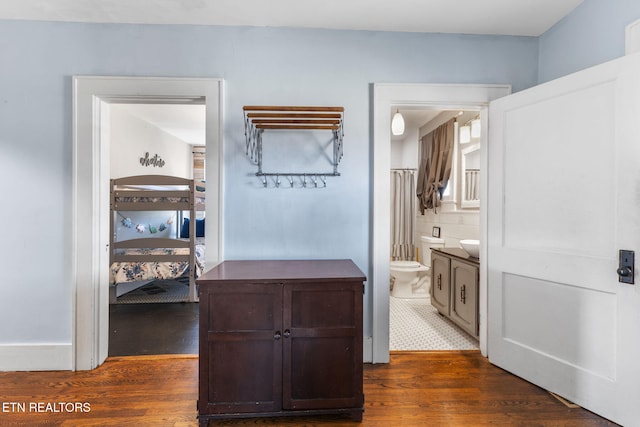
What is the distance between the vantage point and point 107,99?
87.0 inches

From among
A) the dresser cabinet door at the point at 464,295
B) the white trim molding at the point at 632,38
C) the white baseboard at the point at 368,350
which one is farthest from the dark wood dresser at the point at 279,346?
the white trim molding at the point at 632,38

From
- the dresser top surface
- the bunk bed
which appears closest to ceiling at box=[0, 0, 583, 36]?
the dresser top surface

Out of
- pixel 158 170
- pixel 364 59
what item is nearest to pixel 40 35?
pixel 364 59

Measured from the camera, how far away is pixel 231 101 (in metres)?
2.23

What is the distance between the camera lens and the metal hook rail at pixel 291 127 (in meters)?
2.02

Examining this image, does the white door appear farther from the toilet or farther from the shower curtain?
the shower curtain

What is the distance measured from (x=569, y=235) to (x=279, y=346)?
178 cm

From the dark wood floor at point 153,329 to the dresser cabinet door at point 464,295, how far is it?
226 cm

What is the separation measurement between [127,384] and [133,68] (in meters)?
2.12

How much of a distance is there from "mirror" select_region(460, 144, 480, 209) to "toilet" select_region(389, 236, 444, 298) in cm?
72

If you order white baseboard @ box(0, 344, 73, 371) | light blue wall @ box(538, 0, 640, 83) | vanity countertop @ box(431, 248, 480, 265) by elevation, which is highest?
light blue wall @ box(538, 0, 640, 83)

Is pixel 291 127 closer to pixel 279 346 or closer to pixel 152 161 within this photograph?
pixel 279 346

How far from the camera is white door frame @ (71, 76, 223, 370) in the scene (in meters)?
2.15

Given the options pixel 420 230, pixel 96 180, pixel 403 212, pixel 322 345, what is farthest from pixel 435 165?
pixel 96 180
